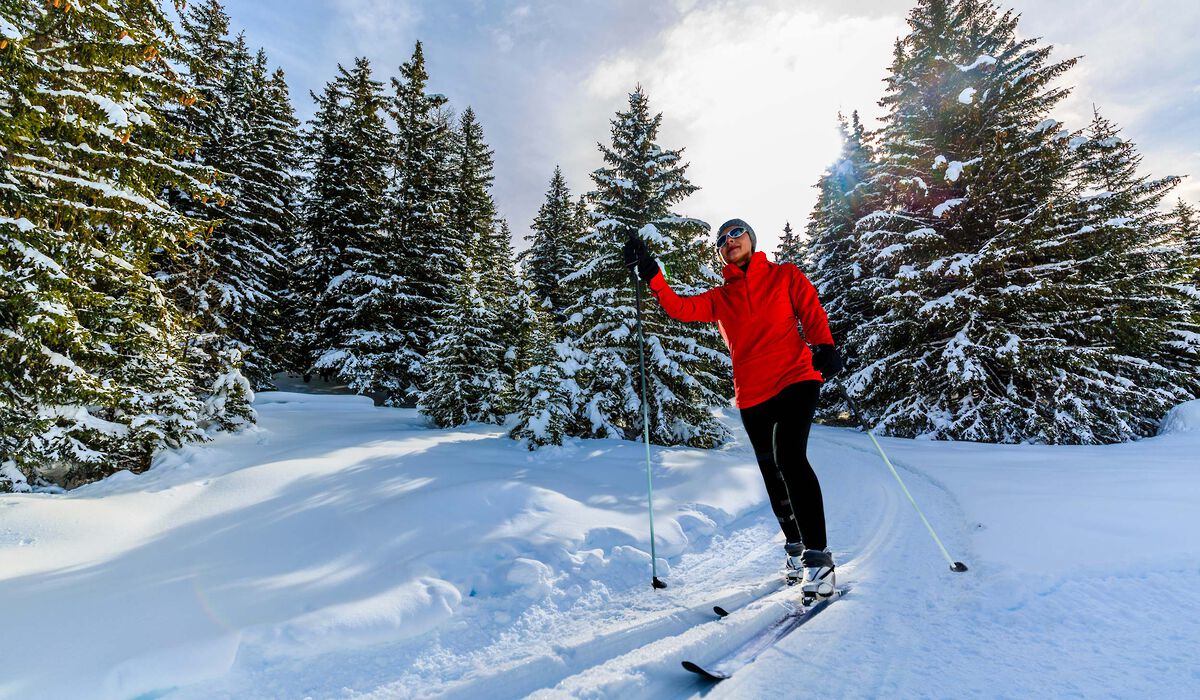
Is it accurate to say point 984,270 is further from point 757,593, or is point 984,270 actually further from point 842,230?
point 757,593

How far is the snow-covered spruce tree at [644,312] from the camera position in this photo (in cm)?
962

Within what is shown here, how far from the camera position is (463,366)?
11.5 meters

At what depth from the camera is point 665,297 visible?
3646mm

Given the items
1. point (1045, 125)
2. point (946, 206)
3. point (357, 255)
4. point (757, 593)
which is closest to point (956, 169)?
point (946, 206)

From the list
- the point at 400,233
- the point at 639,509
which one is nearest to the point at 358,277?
the point at 400,233

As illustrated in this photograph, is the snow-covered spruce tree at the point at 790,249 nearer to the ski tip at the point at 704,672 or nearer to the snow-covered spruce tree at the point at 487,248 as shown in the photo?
the snow-covered spruce tree at the point at 487,248

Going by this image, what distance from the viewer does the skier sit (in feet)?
9.83

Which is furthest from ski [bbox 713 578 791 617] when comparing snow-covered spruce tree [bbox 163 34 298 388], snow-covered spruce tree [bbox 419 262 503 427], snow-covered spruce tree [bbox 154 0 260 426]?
snow-covered spruce tree [bbox 163 34 298 388]

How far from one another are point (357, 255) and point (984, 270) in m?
19.1

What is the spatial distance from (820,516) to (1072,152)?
1456 cm

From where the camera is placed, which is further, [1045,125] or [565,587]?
[1045,125]

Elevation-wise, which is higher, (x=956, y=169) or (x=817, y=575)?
(x=956, y=169)

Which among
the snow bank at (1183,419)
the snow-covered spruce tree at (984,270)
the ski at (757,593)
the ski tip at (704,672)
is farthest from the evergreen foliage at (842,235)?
the ski tip at (704,672)

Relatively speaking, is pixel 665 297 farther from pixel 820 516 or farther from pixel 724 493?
pixel 724 493
